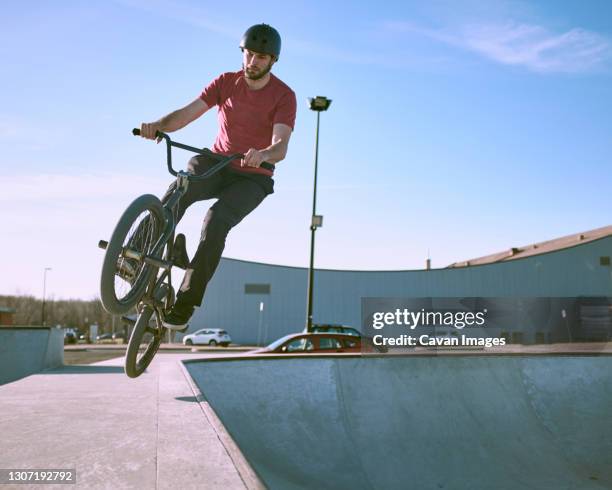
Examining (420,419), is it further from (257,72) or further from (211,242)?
(257,72)

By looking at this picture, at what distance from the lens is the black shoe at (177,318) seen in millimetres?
4074

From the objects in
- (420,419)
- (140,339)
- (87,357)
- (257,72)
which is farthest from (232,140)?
(87,357)

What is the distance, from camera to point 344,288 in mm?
40219

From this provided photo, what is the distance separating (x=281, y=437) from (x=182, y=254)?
119 inches

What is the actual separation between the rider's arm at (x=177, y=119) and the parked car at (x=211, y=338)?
31907 millimetres

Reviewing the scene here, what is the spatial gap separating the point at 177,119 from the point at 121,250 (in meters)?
1.22

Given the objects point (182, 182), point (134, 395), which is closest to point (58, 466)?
point (182, 182)

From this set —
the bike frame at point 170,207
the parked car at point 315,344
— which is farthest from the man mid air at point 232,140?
the parked car at point 315,344

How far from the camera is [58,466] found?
275cm

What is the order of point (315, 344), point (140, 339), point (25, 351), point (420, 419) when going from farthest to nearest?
1. point (315, 344)
2. point (25, 351)
3. point (420, 419)
4. point (140, 339)

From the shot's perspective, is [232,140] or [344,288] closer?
[232,140]

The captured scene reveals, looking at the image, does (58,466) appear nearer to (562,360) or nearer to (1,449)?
(1,449)

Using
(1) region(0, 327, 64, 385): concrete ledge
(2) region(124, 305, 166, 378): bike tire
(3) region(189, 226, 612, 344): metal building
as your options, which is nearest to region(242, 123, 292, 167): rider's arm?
(2) region(124, 305, 166, 378): bike tire

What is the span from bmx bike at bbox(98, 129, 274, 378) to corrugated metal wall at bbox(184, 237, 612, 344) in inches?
1404
